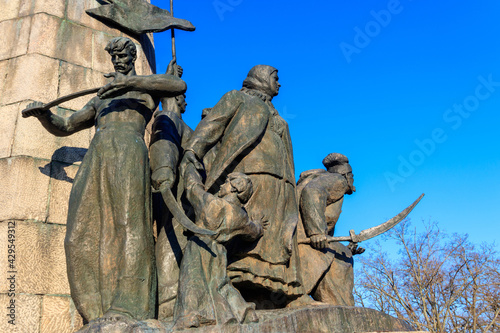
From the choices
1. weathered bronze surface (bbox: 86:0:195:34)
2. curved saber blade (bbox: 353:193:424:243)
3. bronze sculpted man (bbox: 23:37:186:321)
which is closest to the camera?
bronze sculpted man (bbox: 23:37:186:321)

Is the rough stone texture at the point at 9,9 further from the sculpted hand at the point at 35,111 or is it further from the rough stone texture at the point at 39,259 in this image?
the rough stone texture at the point at 39,259

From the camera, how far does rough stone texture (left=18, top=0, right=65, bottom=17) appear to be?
6.89m

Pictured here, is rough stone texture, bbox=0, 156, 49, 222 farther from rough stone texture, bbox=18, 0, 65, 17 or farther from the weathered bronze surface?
the weathered bronze surface

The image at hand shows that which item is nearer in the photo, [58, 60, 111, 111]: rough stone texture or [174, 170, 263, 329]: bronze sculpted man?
[174, 170, 263, 329]: bronze sculpted man

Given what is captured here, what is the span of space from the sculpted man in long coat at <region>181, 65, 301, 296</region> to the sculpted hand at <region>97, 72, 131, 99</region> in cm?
95

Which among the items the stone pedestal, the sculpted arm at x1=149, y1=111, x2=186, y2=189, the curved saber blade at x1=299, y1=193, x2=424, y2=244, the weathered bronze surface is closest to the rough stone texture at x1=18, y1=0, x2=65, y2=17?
the stone pedestal

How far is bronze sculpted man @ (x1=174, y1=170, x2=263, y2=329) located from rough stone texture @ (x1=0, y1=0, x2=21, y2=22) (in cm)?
313

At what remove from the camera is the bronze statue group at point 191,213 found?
504 centimetres

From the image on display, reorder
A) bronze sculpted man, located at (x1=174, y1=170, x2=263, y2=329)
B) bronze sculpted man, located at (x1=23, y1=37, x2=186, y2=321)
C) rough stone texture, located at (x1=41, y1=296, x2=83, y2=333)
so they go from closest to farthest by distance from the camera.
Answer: bronze sculpted man, located at (x1=174, y1=170, x2=263, y2=329)
bronze sculpted man, located at (x1=23, y1=37, x2=186, y2=321)
rough stone texture, located at (x1=41, y1=296, x2=83, y2=333)

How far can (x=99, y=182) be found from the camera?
527 centimetres

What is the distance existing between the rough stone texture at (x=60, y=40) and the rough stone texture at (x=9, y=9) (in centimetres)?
37

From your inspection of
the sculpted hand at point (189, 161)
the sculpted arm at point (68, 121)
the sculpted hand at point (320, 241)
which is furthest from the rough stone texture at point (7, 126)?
the sculpted hand at point (320, 241)

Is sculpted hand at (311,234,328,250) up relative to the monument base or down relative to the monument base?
up

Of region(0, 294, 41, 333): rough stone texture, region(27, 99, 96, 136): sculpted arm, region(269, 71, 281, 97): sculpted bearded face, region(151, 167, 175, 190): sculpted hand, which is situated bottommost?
region(0, 294, 41, 333): rough stone texture
